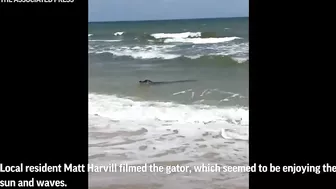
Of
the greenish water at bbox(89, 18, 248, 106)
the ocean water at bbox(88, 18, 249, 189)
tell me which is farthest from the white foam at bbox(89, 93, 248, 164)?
the greenish water at bbox(89, 18, 248, 106)

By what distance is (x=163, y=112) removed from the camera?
14.4 feet

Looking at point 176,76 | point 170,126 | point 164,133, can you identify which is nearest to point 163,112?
point 170,126

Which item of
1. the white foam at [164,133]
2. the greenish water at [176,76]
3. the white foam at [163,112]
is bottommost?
the white foam at [164,133]

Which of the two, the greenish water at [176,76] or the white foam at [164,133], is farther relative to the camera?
the greenish water at [176,76]

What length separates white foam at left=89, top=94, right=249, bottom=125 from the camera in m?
4.07

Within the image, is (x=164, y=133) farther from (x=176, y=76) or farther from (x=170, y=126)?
Result: (x=176, y=76)

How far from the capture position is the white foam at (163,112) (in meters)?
4.07

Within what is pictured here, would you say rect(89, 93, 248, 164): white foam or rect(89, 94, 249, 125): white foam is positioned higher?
rect(89, 94, 249, 125): white foam

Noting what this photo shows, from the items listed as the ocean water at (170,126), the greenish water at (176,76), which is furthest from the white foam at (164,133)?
the greenish water at (176,76)

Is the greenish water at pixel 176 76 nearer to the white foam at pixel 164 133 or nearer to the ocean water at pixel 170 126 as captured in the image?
the ocean water at pixel 170 126

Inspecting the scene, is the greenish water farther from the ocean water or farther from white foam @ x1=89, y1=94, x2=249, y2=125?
white foam @ x1=89, y1=94, x2=249, y2=125
